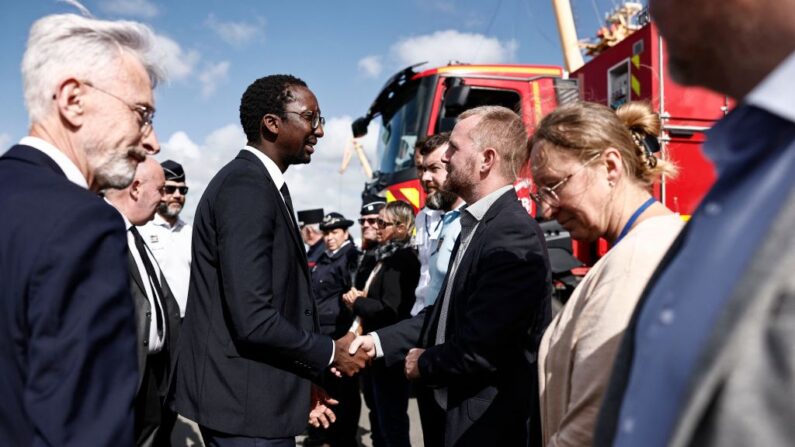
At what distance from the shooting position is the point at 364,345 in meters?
2.52

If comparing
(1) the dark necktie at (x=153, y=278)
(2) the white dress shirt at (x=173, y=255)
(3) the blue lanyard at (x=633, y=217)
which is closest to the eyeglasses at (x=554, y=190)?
(3) the blue lanyard at (x=633, y=217)

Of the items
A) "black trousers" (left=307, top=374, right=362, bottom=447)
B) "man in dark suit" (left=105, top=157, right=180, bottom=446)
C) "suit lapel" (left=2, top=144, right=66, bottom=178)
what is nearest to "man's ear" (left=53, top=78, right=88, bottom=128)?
"suit lapel" (left=2, top=144, right=66, bottom=178)

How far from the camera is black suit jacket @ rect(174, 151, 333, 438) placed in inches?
79.4

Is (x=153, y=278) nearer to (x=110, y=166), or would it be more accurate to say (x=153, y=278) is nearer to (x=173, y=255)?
(x=110, y=166)

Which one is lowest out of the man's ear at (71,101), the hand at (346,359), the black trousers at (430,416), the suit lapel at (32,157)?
the black trousers at (430,416)

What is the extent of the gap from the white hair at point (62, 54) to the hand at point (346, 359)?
1.39m

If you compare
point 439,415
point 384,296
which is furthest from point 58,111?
point 384,296

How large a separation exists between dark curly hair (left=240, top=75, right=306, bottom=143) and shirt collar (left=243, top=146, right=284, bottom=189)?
0.31 ft

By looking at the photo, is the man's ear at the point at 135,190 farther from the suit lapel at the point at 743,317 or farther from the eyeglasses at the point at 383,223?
the suit lapel at the point at 743,317

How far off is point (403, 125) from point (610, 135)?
477cm

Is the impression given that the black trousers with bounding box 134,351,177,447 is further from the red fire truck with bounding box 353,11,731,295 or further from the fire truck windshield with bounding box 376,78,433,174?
the fire truck windshield with bounding box 376,78,433,174

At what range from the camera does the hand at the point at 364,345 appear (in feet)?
7.99

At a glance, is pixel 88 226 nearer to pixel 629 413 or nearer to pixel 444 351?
pixel 629 413

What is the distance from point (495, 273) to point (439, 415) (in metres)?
0.73
